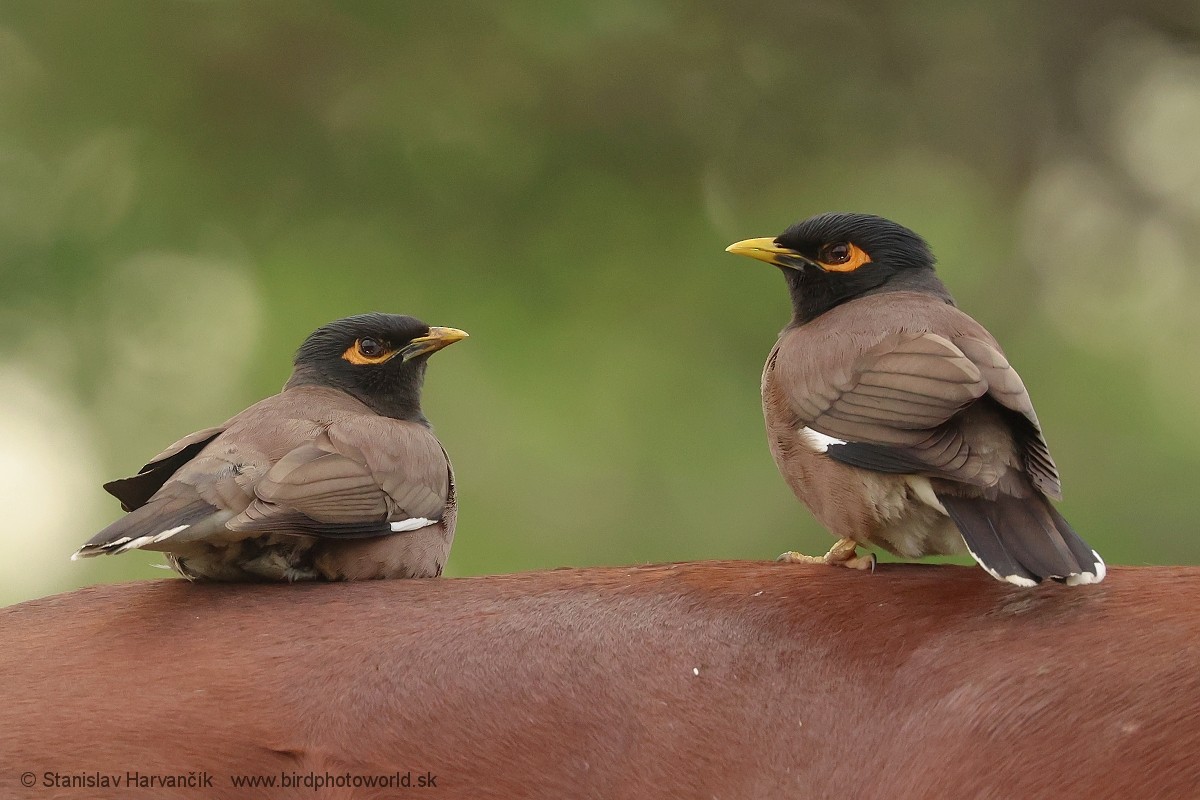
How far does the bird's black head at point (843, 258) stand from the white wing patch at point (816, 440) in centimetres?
62

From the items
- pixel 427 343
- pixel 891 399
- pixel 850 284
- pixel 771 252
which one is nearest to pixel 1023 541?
pixel 891 399

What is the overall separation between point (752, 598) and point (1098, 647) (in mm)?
544

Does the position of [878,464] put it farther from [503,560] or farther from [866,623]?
[503,560]

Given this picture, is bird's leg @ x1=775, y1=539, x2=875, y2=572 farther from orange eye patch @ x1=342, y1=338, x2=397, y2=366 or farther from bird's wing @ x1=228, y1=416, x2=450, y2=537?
orange eye patch @ x1=342, y1=338, x2=397, y2=366

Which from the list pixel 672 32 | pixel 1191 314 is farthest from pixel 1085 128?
pixel 672 32

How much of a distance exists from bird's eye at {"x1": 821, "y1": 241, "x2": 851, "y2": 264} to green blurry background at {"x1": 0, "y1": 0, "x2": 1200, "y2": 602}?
3.62ft

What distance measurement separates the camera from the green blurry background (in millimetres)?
4227

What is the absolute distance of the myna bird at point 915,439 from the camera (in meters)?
2.22

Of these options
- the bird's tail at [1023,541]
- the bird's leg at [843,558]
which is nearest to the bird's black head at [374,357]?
the bird's leg at [843,558]

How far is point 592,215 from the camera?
476 centimetres

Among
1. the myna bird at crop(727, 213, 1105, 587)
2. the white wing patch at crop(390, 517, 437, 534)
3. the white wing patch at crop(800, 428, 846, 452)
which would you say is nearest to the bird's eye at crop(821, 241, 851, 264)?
the myna bird at crop(727, 213, 1105, 587)

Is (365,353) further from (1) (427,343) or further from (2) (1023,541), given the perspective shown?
(2) (1023,541)

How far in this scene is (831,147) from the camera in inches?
186

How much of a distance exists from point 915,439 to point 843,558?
33 centimetres
